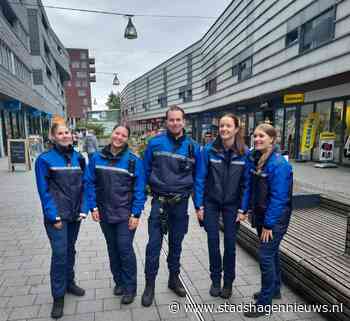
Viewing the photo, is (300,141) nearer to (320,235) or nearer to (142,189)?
(320,235)

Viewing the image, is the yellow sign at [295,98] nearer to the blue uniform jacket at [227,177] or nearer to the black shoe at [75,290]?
the blue uniform jacket at [227,177]

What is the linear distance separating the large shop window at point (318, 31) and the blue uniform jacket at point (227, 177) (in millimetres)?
10478

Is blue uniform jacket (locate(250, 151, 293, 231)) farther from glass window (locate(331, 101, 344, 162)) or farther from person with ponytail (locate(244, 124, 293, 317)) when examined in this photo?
glass window (locate(331, 101, 344, 162))

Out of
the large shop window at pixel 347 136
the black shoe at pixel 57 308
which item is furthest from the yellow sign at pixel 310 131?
the black shoe at pixel 57 308

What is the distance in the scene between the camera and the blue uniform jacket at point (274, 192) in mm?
→ 2596

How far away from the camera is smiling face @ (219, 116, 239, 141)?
113 inches

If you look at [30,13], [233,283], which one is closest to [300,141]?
[233,283]

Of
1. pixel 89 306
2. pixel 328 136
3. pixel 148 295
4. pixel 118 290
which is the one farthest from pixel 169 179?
A: pixel 328 136

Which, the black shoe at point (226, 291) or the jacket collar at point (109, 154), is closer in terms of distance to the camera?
the jacket collar at point (109, 154)

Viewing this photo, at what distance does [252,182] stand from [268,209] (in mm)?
341

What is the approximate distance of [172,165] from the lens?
287cm

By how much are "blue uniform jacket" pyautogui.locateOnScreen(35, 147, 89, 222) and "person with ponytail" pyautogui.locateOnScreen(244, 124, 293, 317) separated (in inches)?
70.2

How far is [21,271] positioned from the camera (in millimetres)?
3611

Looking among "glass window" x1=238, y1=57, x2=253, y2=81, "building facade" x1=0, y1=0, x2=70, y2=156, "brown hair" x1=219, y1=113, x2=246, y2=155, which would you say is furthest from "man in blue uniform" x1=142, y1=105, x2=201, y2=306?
"glass window" x1=238, y1=57, x2=253, y2=81
